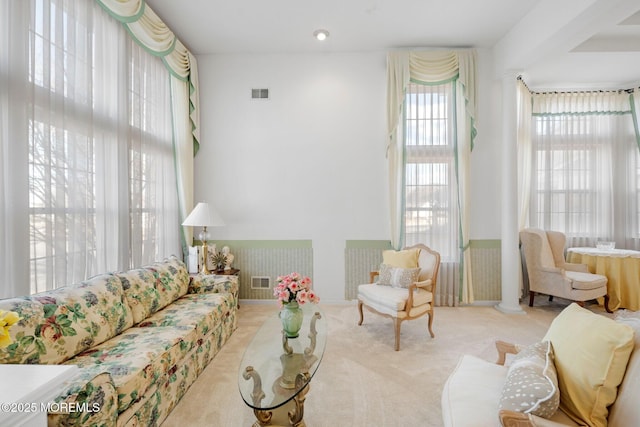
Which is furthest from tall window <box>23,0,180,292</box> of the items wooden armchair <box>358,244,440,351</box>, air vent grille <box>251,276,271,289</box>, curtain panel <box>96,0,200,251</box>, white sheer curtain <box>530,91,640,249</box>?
white sheer curtain <box>530,91,640,249</box>

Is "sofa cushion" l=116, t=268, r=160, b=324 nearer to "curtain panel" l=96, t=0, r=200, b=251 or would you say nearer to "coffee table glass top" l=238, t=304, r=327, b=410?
"coffee table glass top" l=238, t=304, r=327, b=410

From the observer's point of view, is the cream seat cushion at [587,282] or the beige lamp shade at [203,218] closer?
the beige lamp shade at [203,218]

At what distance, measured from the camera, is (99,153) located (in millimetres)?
2568

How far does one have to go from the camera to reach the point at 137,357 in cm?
180

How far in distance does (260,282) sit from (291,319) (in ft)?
7.49

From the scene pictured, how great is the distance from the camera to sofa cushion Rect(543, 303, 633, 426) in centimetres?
118

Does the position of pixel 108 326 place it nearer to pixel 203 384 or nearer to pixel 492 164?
pixel 203 384

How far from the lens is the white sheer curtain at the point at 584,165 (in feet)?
14.6

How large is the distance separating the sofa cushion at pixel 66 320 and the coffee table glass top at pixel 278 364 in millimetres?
1017

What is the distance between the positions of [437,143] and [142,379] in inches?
162

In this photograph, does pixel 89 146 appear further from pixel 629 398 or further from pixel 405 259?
pixel 629 398

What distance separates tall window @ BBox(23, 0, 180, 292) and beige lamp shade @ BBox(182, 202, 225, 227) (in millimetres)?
360

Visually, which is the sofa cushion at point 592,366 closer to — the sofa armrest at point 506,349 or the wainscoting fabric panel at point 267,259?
the sofa armrest at point 506,349

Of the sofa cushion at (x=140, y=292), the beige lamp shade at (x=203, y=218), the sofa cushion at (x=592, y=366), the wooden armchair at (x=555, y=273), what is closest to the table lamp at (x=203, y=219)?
the beige lamp shade at (x=203, y=218)
